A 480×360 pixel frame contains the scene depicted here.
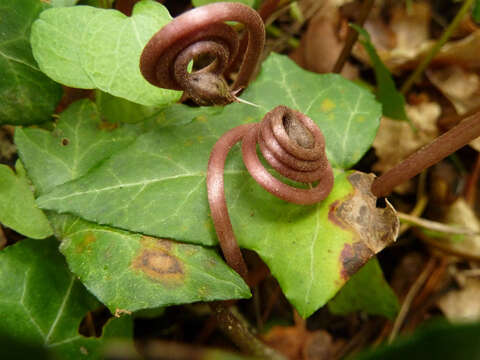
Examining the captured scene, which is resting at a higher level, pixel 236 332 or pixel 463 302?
pixel 236 332

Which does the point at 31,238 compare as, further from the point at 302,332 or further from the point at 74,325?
the point at 302,332

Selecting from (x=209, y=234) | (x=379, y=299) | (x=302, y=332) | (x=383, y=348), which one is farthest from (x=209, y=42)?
(x=302, y=332)

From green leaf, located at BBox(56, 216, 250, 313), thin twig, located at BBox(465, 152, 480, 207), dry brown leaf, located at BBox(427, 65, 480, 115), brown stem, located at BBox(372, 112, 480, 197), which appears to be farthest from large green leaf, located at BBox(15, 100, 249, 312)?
dry brown leaf, located at BBox(427, 65, 480, 115)

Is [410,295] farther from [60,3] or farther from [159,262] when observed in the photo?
[60,3]

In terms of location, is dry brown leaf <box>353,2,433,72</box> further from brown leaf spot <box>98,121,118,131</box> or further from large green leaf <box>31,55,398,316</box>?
brown leaf spot <box>98,121,118,131</box>

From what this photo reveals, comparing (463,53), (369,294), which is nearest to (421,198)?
(369,294)

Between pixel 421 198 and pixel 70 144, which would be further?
pixel 421 198

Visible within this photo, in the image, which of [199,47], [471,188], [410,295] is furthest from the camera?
[471,188]
